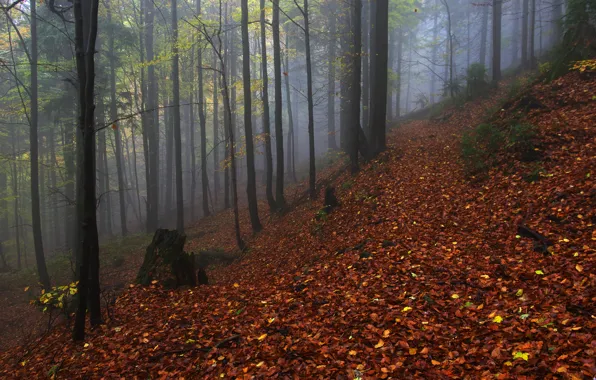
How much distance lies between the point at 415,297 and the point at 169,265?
5.91 m

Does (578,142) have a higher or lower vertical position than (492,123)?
lower

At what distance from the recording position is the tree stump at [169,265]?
318 inches

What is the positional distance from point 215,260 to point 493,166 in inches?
385

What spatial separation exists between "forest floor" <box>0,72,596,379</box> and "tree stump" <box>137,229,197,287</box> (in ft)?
1.30

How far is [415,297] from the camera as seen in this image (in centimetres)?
508

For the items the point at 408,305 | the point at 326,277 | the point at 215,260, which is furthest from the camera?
the point at 215,260

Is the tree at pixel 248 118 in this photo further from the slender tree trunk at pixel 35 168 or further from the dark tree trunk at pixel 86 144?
the dark tree trunk at pixel 86 144

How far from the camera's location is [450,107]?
60.8 feet

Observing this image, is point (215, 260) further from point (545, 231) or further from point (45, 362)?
point (545, 231)

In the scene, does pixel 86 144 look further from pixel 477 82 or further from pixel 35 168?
pixel 477 82

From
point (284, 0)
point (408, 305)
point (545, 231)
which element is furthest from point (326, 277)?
point (284, 0)

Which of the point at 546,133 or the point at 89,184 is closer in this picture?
the point at 89,184

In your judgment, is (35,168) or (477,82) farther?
(477,82)

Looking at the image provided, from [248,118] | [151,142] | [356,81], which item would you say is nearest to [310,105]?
[356,81]
